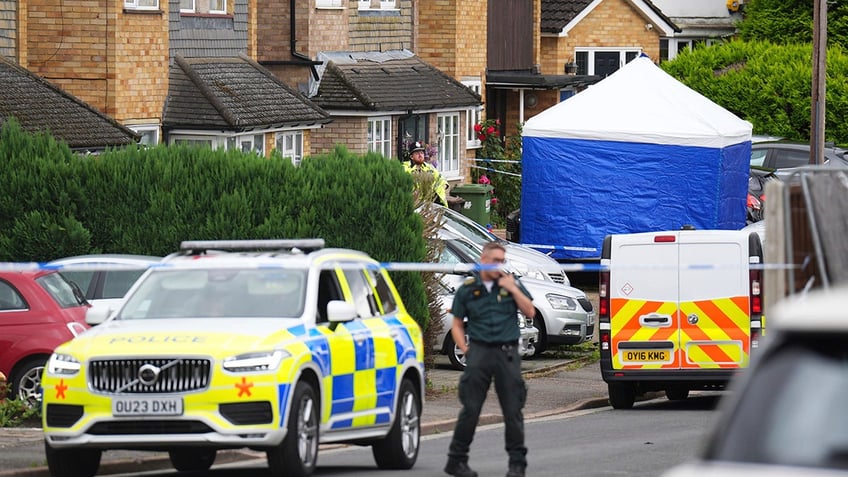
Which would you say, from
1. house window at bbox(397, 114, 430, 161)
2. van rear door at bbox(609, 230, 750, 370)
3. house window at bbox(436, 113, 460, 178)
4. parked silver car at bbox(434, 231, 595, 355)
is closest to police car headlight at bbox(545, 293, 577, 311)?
parked silver car at bbox(434, 231, 595, 355)

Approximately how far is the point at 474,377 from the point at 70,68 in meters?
16.2

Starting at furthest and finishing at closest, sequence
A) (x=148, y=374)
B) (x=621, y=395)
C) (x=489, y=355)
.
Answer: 1. (x=621, y=395)
2. (x=489, y=355)
3. (x=148, y=374)

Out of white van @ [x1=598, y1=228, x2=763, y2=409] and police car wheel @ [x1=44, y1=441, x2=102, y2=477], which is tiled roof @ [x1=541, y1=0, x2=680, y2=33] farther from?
police car wheel @ [x1=44, y1=441, x2=102, y2=477]

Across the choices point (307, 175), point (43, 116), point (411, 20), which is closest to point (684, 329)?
point (307, 175)

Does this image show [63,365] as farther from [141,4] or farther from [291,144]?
[291,144]

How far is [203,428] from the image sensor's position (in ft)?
36.9

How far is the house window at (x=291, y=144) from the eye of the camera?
31.6 metres

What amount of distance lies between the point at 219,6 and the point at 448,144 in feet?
32.9

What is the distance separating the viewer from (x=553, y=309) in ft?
73.2

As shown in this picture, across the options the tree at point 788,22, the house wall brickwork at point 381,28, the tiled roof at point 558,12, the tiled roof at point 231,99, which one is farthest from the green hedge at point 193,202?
the tree at point 788,22

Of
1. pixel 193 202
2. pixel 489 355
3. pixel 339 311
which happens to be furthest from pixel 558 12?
pixel 339 311

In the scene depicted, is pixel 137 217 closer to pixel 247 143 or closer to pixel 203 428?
pixel 203 428

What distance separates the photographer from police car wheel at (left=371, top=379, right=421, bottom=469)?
1295 centimetres

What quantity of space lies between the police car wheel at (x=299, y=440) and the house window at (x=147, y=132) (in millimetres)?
16747
